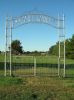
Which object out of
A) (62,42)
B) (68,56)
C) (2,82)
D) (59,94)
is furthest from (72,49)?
(59,94)

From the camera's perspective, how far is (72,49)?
61.4 m

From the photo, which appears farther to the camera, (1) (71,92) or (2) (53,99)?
(1) (71,92)

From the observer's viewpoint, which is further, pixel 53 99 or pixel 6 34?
pixel 6 34

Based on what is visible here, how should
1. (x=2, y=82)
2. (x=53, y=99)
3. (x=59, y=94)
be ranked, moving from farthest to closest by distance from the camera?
(x=2, y=82)
(x=59, y=94)
(x=53, y=99)

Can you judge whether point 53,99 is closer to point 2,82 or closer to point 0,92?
point 0,92

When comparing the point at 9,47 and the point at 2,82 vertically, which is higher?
the point at 9,47

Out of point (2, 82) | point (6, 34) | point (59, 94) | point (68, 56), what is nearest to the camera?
point (59, 94)

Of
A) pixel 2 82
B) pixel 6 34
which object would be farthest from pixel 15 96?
pixel 6 34

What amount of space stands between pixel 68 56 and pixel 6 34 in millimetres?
37820

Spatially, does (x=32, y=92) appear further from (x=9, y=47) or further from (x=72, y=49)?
(x=72, y=49)

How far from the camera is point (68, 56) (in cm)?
5888

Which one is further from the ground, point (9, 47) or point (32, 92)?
point (9, 47)

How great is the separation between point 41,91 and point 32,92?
1.85 feet

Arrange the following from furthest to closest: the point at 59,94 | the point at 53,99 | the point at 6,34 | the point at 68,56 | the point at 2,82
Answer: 1. the point at 68,56
2. the point at 6,34
3. the point at 2,82
4. the point at 59,94
5. the point at 53,99
